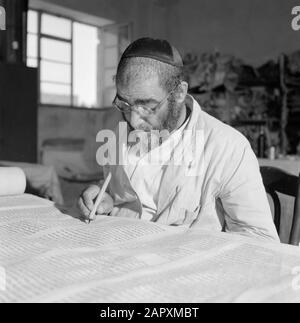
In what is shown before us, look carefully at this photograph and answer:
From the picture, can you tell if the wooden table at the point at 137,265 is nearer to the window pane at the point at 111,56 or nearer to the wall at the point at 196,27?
the wall at the point at 196,27

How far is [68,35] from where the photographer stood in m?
7.41

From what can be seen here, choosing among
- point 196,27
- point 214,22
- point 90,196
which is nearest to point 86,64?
point 196,27

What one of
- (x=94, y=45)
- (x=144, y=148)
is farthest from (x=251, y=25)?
(x=144, y=148)

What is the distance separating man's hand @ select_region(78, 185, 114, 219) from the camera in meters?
1.07

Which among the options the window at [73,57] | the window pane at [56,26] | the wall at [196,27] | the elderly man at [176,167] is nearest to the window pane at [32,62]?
the window at [73,57]

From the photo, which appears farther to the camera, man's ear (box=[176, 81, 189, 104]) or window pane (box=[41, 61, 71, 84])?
window pane (box=[41, 61, 71, 84])

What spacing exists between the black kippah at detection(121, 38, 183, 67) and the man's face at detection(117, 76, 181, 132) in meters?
0.06

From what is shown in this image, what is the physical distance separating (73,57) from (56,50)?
372 mm

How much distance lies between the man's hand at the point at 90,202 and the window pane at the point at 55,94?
6.06 metres

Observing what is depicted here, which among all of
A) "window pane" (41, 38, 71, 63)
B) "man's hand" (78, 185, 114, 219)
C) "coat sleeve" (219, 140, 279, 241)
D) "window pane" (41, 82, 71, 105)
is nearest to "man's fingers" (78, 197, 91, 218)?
"man's hand" (78, 185, 114, 219)

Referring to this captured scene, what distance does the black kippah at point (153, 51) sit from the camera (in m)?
1.13

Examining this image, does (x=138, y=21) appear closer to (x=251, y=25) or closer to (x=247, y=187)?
(x=251, y=25)

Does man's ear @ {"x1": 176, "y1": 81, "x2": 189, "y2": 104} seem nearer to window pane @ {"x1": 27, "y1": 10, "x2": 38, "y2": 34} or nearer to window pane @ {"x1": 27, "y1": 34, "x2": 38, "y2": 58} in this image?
window pane @ {"x1": 27, "y1": 34, "x2": 38, "y2": 58}

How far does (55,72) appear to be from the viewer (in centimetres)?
726
